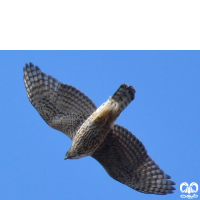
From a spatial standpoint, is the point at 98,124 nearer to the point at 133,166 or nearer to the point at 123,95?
the point at 123,95

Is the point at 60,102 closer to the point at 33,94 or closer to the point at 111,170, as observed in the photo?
the point at 33,94

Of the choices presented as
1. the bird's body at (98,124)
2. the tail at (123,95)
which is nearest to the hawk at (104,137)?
the bird's body at (98,124)

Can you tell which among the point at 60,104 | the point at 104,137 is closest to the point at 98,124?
the point at 104,137

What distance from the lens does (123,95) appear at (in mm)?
9562

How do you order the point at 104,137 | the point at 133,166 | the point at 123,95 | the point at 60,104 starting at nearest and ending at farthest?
1. the point at 123,95
2. the point at 104,137
3. the point at 60,104
4. the point at 133,166

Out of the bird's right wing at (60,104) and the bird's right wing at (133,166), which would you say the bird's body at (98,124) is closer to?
the bird's right wing at (60,104)

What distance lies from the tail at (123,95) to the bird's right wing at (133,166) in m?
1.11

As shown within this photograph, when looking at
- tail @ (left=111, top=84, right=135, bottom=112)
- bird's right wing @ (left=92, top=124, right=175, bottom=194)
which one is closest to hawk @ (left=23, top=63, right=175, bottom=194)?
bird's right wing @ (left=92, top=124, right=175, bottom=194)

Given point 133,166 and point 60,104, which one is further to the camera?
point 133,166

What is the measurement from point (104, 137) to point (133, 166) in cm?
119

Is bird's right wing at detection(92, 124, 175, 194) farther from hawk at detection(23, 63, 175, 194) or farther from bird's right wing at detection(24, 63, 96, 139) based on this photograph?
bird's right wing at detection(24, 63, 96, 139)

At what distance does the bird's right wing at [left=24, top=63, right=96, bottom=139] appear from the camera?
1016 centimetres
